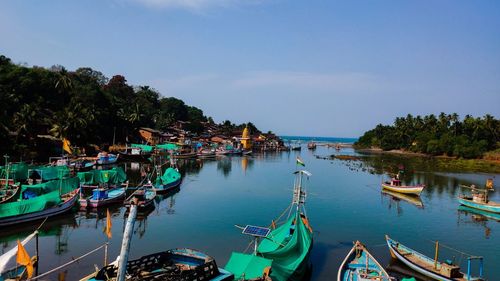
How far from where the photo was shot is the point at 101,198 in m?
35.6

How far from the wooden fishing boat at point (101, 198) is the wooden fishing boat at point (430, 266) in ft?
81.3

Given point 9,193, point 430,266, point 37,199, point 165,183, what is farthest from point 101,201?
point 430,266

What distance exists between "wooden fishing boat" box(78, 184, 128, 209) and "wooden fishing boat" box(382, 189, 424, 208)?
3288 centimetres

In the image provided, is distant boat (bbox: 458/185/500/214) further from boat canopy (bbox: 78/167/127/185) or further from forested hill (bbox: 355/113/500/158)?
forested hill (bbox: 355/113/500/158)

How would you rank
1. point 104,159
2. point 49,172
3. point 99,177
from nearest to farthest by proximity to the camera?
point 99,177, point 49,172, point 104,159

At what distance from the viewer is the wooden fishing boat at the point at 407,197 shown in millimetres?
46600

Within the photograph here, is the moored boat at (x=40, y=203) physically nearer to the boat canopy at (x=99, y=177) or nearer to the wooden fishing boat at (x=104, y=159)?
the boat canopy at (x=99, y=177)

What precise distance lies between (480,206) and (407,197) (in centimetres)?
890

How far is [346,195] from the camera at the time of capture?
164 ft

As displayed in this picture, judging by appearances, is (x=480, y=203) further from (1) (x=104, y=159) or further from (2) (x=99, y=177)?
(1) (x=104, y=159)

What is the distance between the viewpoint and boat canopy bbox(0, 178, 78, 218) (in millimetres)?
27703

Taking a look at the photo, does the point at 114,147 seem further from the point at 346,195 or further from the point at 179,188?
the point at 346,195

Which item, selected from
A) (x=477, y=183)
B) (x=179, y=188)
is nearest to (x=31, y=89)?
(x=179, y=188)

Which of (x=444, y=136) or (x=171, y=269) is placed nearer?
(x=171, y=269)
